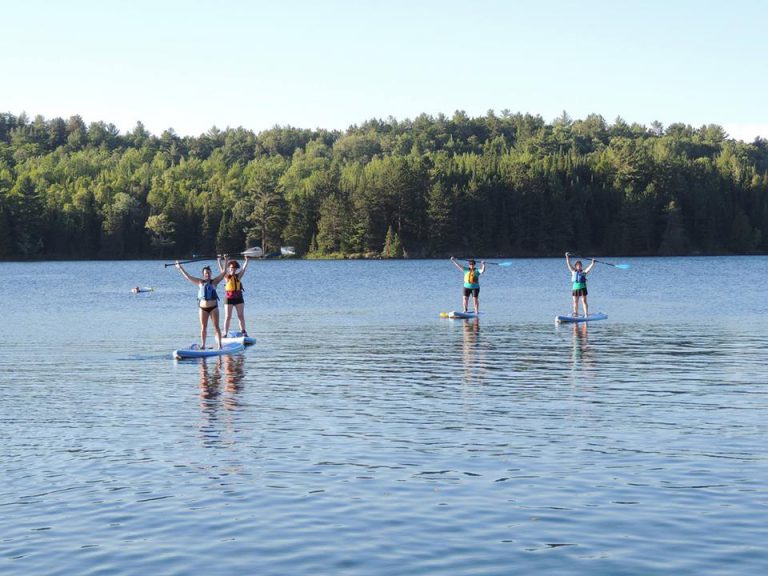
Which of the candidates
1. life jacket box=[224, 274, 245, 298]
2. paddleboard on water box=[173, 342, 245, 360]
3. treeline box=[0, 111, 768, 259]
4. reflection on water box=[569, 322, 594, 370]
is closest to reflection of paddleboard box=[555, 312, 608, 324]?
reflection on water box=[569, 322, 594, 370]

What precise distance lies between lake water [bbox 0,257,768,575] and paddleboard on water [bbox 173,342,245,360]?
0.47 metres

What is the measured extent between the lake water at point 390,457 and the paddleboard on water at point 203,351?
0.47m

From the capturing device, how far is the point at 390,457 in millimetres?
16688

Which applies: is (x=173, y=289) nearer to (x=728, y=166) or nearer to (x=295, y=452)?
(x=295, y=452)

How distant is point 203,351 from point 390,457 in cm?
1513

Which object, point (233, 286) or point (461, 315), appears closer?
point (233, 286)

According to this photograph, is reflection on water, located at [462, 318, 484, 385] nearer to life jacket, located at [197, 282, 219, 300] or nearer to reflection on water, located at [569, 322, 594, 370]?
reflection on water, located at [569, 322, 594, 370]

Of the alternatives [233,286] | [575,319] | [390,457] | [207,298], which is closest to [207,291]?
[207,298]

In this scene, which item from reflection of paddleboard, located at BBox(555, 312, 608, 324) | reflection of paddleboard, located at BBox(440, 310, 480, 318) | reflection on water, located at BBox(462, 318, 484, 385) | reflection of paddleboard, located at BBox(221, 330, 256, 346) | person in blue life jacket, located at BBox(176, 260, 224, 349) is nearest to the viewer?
reflection on water, located at BBox(462, 318, 484, 385)

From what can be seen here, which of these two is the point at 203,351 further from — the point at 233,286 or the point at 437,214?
the point at 437,214

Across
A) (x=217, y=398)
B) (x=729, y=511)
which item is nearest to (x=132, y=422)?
(x=217, y=398)

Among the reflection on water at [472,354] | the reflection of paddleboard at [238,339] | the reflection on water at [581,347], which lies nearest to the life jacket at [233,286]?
the reflection of paddleboard at [238,339]

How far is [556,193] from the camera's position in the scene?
540 ft

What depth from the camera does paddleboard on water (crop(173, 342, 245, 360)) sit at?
99.7 feet
